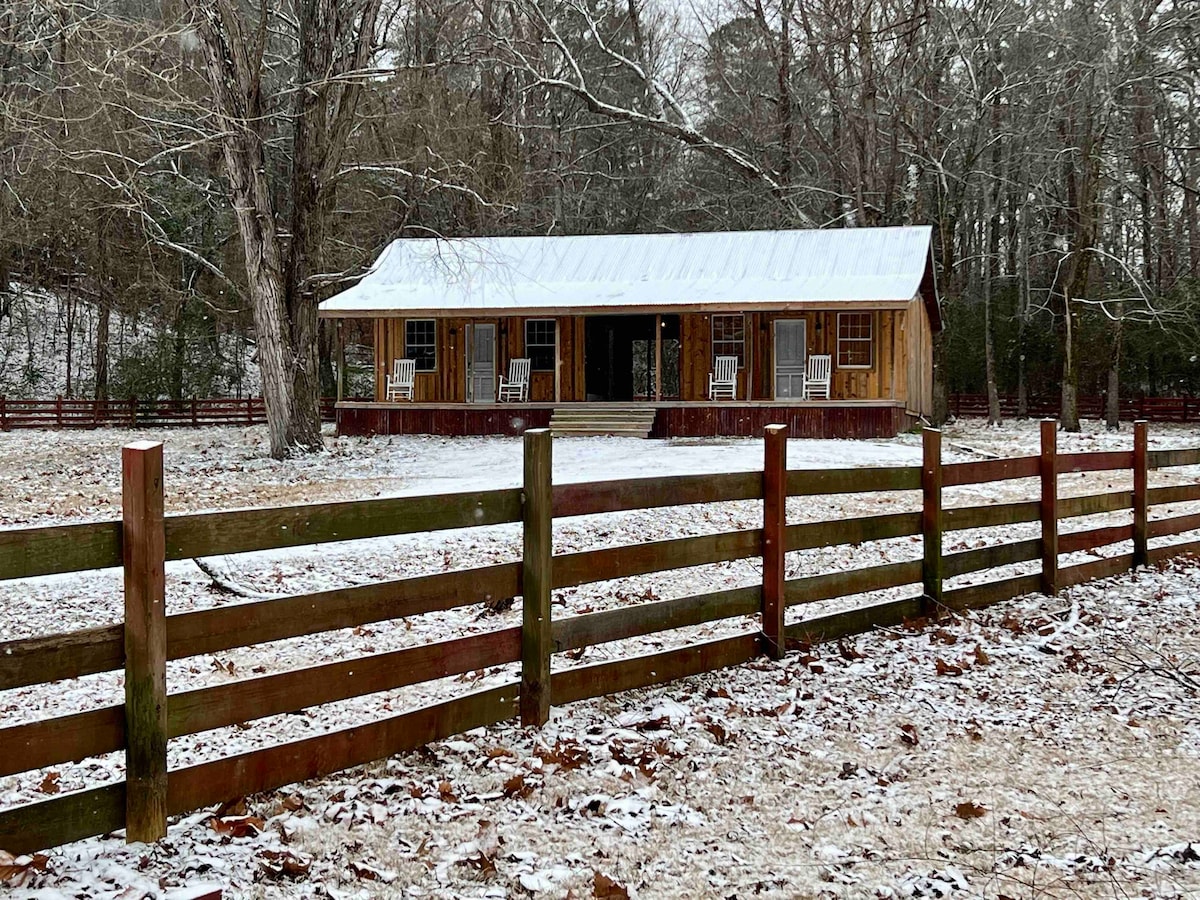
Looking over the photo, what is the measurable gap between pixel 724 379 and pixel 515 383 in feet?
16.6

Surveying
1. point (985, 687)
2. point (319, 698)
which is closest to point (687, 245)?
point (985, 687)

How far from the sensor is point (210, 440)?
2522cm

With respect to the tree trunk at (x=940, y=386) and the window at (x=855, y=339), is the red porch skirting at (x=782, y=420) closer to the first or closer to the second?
the window at (x=855, y=339)

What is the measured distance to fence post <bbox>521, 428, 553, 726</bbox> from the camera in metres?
4.80

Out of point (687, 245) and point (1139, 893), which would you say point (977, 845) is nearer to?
point (1139, 893)

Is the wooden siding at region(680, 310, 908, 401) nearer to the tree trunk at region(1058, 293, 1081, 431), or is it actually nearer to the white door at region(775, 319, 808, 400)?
the white door at region(775, 319, 808, 400)

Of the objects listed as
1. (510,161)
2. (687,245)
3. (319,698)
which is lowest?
(319,698)

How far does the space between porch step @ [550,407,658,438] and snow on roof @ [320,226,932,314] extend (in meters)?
2.43

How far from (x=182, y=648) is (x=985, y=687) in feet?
14.3

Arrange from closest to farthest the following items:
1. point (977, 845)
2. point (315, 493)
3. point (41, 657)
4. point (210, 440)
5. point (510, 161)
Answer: point (41, 657), point (977, 845), point (315, 493), point (210, 440), point (510, 161)

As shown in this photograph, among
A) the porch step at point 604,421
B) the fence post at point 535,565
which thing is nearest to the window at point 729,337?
the porch step at point 604,421

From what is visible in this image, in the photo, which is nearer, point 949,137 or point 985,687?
point 985,687

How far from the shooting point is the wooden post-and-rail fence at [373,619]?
3398 millimetres

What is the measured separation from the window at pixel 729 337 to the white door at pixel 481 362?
5463 mm
